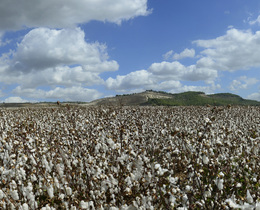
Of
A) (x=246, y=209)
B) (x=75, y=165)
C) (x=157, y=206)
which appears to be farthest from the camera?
(x=75, y=165)

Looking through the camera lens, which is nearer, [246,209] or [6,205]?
[246,209]

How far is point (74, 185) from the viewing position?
5738 millimetres

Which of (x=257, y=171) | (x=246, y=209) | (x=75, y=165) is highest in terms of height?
(x=246, y=209)

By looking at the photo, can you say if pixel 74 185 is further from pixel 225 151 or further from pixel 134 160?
pixel 225 151

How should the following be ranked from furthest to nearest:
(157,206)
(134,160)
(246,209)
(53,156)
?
1. (53,156)
2. (134,160)
3. (157,206)
4. (246,209)

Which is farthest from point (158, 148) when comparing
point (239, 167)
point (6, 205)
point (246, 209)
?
point (246, 209)

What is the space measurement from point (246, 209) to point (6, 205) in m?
4.02

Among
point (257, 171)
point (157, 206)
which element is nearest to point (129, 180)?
point (157, 206)

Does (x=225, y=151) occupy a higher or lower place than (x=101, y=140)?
lower

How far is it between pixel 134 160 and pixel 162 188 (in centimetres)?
107

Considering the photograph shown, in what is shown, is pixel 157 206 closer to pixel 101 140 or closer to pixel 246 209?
pixel 246 209

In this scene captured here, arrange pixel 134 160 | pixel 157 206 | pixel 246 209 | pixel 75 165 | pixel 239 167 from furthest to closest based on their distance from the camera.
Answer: pixel 239 167 < pixel 75 165 < pixel 134 160 < pixel 157 206 < pixel 246 209

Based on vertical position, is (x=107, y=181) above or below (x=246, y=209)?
below

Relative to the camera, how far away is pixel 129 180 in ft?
14.8
